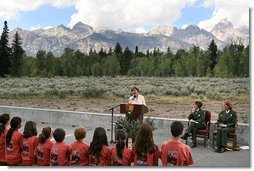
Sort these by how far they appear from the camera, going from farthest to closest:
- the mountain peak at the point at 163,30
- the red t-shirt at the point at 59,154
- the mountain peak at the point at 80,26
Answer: the mountain peak at the point at 80,26 < the mountain peak at the point at 163,30 < the red t-shirt at the point at 59,154

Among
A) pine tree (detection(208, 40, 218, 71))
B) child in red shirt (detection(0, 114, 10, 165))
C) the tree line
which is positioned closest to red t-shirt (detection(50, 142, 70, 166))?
child in red shirt (detection(0, 114, 10, 165))

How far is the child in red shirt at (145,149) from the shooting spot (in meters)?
4.11

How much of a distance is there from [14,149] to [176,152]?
6.36 ft

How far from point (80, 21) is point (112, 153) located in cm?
449

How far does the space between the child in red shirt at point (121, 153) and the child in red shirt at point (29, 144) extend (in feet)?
3.20

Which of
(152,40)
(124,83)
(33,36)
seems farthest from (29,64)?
(152,40)

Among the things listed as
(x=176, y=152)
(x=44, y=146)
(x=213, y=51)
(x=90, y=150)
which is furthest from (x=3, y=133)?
(x=213, y=51)

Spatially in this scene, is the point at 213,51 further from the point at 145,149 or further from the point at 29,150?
the point at 29,150

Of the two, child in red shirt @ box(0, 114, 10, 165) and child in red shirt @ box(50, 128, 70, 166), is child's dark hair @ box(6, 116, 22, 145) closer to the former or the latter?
child in red shirt @ box(0, 114, 10, 165)

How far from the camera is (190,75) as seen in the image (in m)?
7.65

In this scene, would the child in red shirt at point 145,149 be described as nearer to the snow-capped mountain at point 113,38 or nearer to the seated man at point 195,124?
the seated man at point 195,124

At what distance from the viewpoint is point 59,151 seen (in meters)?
4.42

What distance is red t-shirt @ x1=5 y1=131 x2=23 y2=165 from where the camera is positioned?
477 centimetres

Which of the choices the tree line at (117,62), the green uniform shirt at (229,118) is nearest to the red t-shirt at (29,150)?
the green uniform shirt at (229,118)
